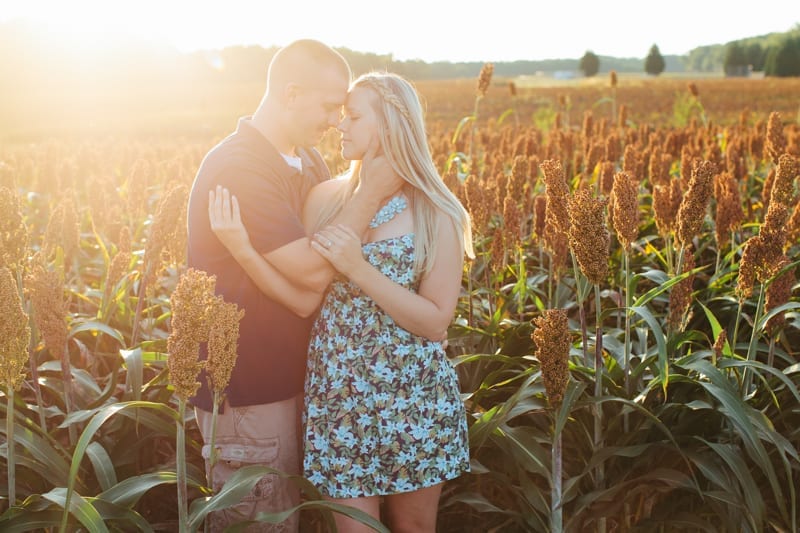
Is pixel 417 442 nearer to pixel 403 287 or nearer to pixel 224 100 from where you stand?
pixel 403 287

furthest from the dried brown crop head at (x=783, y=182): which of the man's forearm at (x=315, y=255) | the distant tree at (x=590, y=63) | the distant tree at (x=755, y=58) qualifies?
the distant tree at (x=755, y=58)

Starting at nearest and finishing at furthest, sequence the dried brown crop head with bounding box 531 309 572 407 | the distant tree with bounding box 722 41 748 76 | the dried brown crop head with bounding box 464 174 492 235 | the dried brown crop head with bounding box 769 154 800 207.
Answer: the dried brown crop head with bounding box 531 309 572 407
the dried brown crop head with bounding box 769 154 800 207
the dried brown crop head with bounding box 464 174 492 235
the distant tree with bounding box 722 41 748 76

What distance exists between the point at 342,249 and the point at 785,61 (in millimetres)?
91507

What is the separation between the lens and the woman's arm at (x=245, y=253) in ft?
8.61

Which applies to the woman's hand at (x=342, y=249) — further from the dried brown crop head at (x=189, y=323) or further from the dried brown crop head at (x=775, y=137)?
the dried brown crop head at (x=775, y=137)

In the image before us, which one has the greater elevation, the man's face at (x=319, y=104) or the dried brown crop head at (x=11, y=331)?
the man's face at (x=319, y=104)

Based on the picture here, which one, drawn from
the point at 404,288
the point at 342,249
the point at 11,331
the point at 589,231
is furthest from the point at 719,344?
the point at 11,331

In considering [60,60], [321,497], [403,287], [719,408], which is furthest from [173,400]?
[60,60]

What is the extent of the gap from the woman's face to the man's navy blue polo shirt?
256mm

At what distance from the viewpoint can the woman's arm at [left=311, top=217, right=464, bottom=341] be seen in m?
2.69

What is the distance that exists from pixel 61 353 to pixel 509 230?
2.08 meters

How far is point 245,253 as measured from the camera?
263cm

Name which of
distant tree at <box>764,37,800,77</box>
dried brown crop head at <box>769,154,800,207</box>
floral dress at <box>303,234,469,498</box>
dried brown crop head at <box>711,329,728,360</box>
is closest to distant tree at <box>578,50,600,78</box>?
distant tree at <box>764,37,800,77</box>

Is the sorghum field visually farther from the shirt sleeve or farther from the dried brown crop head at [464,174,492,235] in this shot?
the shirt sleeve
